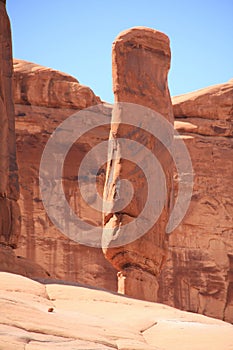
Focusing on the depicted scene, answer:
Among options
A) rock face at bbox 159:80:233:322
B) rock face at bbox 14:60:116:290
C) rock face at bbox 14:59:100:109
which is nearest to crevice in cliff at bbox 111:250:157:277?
rock face at bbox 14:60:116:290

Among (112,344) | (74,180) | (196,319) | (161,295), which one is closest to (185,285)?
(161,295)

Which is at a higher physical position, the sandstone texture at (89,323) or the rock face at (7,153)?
the rock face at (7,153)

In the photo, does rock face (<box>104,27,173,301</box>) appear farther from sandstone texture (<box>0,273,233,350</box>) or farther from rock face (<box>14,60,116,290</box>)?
rock face (<box>14,60,116,290</box>)

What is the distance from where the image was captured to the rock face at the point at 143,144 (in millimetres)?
16031

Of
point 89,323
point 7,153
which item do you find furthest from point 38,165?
point 89,323

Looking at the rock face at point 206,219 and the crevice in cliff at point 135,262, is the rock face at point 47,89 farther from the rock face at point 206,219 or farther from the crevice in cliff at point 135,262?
the crevice in cliff at point 135,262

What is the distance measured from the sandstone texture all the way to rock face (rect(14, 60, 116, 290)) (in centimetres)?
1192

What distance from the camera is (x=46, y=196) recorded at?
80.8 ft

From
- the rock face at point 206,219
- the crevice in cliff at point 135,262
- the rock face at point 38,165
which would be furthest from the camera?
the rock face at point 206,219

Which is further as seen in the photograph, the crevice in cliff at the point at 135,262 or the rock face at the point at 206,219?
the rock face at the point at 206,219

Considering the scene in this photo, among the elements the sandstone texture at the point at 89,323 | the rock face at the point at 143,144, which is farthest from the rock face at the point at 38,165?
the sandstone texture at the point at 89,323

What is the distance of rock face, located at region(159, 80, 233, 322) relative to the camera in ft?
81.5

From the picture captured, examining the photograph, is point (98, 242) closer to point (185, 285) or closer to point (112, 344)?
point (185, 285)

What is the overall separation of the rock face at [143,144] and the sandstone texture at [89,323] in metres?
4.10
